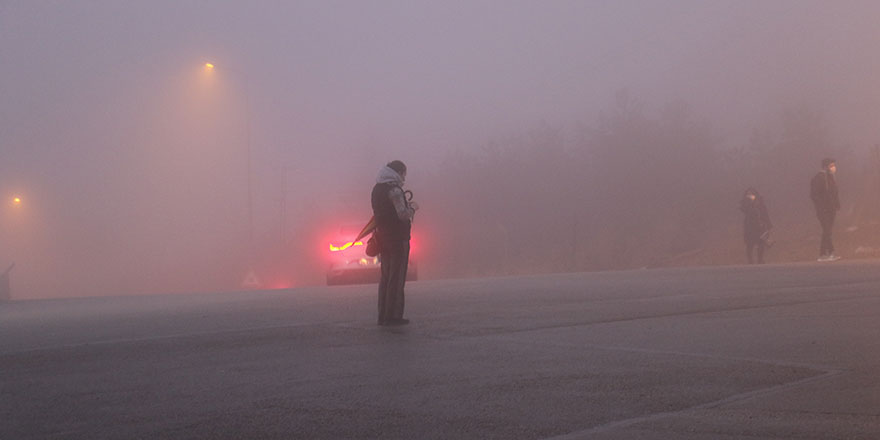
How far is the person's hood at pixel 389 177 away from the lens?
388 inches

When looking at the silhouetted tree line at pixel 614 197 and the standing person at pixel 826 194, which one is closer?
A: the standing person at pixel 826 194

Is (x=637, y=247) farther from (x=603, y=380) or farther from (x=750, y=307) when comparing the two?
(x=603, y=380)

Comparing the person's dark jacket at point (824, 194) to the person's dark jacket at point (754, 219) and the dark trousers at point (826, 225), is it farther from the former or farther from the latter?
the person's dark jacket at point (754, 219)

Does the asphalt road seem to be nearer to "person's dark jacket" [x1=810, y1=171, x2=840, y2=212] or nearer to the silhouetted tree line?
"person's dark jacket" [x1=810, y1=171, x2=840, y2=212]

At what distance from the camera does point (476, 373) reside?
20.9ft

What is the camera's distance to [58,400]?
609 cm

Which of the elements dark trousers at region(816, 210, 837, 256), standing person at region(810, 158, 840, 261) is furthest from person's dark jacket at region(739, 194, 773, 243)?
standing person at region(810, 158, 840, 261)

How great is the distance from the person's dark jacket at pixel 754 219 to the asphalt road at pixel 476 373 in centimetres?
1410

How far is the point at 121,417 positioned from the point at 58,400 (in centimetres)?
97

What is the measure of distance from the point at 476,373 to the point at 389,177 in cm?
387

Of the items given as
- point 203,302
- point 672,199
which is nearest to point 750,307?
point 203,302

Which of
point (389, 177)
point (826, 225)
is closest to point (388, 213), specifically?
point (389, 177)

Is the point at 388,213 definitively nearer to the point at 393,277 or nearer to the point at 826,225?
the point at 393,277

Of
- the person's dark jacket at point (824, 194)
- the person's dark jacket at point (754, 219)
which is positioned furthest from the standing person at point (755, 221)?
the person's dark jacket at point (824, 194)
